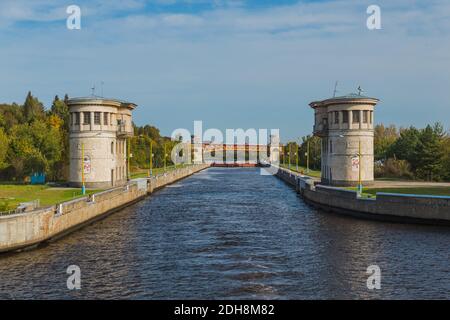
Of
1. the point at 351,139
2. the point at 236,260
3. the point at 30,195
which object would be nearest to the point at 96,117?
the point at 30,195

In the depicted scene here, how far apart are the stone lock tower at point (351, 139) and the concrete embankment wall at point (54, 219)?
94.5ft

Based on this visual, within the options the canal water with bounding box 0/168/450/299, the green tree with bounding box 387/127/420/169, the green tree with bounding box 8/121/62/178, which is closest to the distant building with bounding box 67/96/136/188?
the green tree with bounding box 8/121/62/178

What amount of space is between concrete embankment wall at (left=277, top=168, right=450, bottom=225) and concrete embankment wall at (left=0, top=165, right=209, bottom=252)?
2521 cm

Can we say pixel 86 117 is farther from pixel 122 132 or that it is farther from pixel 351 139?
pixel 351 139

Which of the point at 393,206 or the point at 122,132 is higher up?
the point at 122,132

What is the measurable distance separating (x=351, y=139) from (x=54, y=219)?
42.2 m

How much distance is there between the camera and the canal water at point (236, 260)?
26.5m

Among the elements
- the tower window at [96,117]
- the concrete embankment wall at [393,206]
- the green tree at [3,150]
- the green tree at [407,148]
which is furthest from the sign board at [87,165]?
the green tree at [407,148]

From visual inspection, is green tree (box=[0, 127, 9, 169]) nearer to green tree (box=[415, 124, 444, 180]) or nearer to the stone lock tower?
the stone lock tower

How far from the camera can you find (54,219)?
39.7 m

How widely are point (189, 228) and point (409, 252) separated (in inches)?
751

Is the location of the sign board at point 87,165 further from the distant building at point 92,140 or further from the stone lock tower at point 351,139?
the stone lock tower at point 351,139
